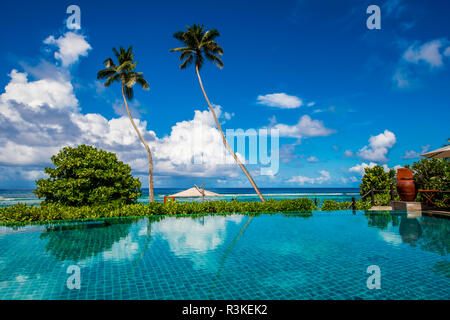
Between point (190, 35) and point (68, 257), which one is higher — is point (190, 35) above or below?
above

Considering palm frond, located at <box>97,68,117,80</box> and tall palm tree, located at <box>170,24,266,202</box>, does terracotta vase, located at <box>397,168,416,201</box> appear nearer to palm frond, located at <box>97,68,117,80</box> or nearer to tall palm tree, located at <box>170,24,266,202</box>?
tall palm tree, located at <box>170,24,266,202</box>

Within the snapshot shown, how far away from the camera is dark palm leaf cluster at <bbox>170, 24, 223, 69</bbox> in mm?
20172

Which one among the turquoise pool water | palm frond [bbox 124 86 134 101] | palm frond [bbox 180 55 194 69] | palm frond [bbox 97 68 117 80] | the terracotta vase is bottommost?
the turquoise pool water

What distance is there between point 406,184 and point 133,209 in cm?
1590

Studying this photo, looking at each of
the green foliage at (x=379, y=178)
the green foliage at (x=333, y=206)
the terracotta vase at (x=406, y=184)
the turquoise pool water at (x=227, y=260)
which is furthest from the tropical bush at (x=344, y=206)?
the turquoise pool water at (x=227, y=260)

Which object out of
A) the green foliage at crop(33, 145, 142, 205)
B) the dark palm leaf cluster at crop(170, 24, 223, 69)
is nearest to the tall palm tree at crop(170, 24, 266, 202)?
the dark palm leaf cluster at crop(170, 24, 223, 69)

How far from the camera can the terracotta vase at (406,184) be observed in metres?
14.6

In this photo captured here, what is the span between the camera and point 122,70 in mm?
21688

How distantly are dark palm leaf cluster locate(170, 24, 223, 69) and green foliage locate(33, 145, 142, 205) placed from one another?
9899 mm
